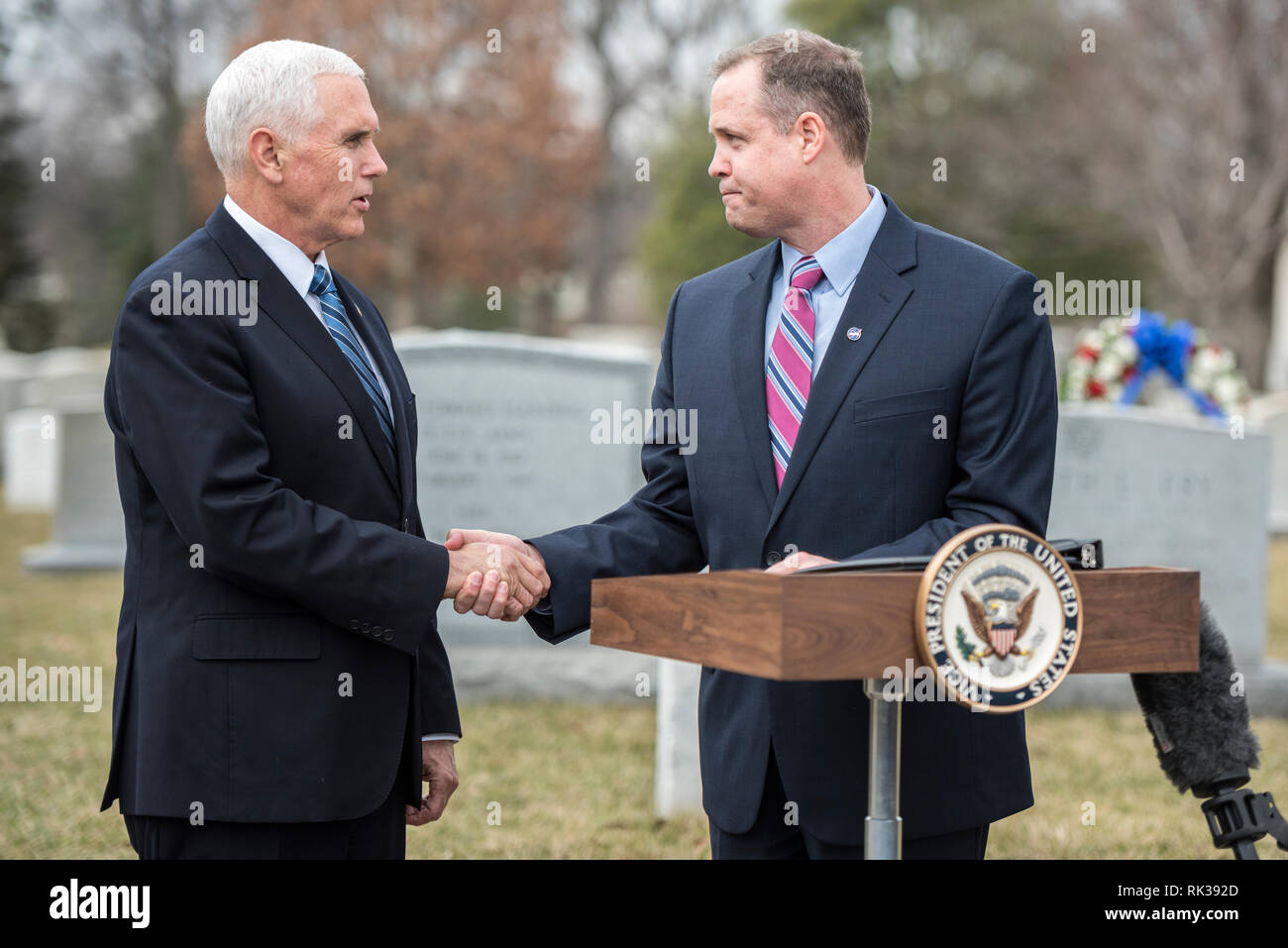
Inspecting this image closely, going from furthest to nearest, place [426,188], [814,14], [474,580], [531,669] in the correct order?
[814,14] → [426,188] → [531,669] → [474,580]

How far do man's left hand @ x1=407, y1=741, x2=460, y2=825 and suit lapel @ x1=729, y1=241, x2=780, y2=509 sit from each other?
986 mm

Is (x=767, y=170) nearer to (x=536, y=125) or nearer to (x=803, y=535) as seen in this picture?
(x=803, y=535)

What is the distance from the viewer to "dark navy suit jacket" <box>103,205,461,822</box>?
8.97 ft

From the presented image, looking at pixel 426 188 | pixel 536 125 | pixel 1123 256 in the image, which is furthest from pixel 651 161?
pixel 1123 256

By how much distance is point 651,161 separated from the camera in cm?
3422

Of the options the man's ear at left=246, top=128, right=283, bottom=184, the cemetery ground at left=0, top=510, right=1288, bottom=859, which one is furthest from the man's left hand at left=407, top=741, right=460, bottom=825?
the cemetery ground at left=0, top=510, right=1288, bottom=859

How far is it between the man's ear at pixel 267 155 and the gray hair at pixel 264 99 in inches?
0.6

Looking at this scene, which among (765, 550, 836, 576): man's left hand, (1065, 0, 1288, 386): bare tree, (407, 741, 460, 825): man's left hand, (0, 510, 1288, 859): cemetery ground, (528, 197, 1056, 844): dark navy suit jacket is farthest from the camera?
(1065, 0, 1288, 386): bare tree

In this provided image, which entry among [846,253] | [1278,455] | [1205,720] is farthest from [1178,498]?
[1278,455]

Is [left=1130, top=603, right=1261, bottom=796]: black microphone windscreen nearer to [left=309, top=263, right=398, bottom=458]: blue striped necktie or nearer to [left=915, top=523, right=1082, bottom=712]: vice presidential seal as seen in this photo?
[left=915, top=523, right=1082, bottom=712]: vice presidential seal

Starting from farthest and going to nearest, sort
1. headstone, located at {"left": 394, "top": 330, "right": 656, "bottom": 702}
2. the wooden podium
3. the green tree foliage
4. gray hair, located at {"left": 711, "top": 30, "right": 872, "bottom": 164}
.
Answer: the green tree foliage, headstone, located at {"left": 394, "top": 330, "right": 656, "bottom": 702}, gray hair, located at {"left": 711, "top": 30, "right": 872, "bottom": 164}, the wooden podium

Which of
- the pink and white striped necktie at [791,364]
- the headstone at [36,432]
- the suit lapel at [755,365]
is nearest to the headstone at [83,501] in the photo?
the headstone at [36,432]

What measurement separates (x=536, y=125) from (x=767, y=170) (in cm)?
2920

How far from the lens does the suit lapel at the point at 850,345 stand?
2.91 meters
